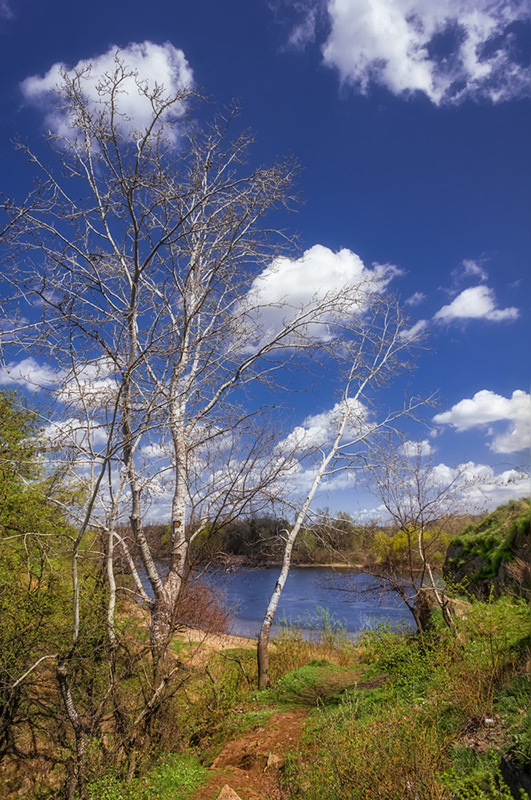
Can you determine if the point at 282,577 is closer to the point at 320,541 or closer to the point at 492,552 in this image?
the point at 320,541

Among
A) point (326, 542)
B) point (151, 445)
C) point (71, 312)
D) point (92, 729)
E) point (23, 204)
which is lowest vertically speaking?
point (92, 729)

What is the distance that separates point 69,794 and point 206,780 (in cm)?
156

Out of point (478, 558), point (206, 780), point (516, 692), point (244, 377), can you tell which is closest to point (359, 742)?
point (516, 692)

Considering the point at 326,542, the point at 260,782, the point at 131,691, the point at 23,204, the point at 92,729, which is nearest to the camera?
the point at 92,729

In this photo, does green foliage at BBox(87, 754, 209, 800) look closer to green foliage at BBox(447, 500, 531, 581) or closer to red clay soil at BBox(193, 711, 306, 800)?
red clay soil at BBox(193, 711, 306, 800)

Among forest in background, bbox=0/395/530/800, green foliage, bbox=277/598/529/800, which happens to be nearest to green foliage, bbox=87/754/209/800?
forest in background, bbox=0/395/530/800

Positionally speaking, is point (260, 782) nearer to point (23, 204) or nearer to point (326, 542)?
point (326, 542)

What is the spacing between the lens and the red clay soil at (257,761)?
15.9 feet

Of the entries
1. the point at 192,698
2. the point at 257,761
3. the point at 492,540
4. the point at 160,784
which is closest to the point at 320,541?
the point at 192,698

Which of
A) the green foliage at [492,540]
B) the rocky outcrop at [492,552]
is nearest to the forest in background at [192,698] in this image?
the rocky outcrop at [492,552]

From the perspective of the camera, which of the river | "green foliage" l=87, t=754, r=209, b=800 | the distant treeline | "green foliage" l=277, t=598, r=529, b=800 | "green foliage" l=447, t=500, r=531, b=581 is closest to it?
"green foliage" l=277, t=598, r=529, b=800

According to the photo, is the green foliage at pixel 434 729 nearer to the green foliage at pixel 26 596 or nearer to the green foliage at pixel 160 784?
the green foliage at pixel 160 784

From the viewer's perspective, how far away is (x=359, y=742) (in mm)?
3641

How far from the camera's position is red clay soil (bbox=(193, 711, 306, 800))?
4.84 meters
